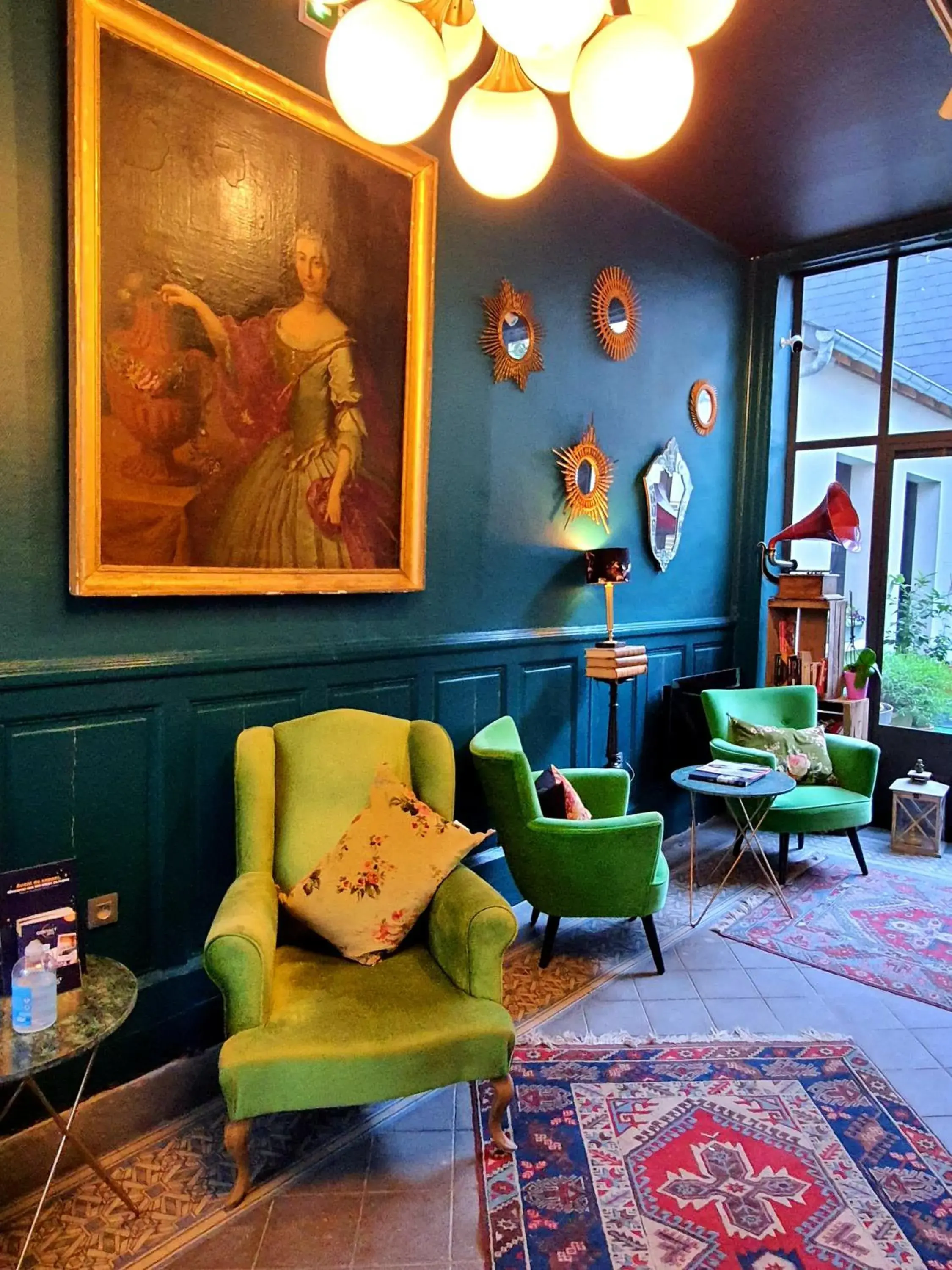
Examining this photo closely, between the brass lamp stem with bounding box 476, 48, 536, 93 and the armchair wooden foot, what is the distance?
211cm

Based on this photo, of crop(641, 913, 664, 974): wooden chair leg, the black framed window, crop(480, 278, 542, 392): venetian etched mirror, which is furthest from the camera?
the black framed window

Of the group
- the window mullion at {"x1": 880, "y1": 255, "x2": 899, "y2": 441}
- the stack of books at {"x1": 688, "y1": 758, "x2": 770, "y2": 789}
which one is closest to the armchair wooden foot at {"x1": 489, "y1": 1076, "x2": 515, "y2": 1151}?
the stack of books at {"x1": 688, "y1": 758, "x2": 770, "y2": 789}

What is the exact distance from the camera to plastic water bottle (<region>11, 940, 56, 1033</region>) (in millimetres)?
1738

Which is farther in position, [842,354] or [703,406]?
[842,354]

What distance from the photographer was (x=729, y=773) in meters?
3.56

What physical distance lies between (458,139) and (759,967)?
296 cm

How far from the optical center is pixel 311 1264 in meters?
1.80

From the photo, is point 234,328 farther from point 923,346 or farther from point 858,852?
point 923,346

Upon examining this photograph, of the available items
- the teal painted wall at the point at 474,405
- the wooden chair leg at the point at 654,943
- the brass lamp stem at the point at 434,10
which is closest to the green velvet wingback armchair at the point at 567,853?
the wooden chair leg at the point at 654,943

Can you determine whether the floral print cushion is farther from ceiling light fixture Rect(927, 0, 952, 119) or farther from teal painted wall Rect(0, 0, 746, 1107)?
Result: ceiling light fixture Rect(927, 0, 952, 119)

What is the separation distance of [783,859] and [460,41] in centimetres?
362

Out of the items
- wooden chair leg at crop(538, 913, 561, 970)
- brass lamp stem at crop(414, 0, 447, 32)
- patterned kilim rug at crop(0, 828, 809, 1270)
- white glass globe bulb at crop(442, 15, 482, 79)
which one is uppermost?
white glass globe bulb at crop(442, 15, 482, 79)

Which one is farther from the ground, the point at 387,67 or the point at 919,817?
the point at 387,67

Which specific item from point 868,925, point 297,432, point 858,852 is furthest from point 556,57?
point 858,852
